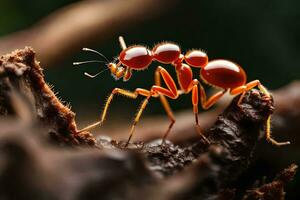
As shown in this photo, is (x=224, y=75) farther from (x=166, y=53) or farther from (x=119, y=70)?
(x=119, y=70)

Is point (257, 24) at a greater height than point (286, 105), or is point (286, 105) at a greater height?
point (257, 24)

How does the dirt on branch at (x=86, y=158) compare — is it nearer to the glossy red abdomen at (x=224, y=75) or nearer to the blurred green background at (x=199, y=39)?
the glossy red abdomen at (x=224, y=75)

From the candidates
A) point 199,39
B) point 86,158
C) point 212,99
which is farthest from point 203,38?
point 86,158

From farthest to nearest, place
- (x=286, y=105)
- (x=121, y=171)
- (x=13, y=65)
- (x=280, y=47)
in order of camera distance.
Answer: (x=280, y=47) → (x=286, y=105) → (x=13, y=65) → (x=121, y=171)

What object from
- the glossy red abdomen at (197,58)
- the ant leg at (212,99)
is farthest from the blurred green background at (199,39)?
the ant leg at (212,99)

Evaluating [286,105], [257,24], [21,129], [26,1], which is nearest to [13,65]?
[21,129]

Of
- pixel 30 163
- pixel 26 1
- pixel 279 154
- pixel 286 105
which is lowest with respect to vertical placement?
pixel 279 154

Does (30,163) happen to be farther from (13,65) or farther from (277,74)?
(277,74)

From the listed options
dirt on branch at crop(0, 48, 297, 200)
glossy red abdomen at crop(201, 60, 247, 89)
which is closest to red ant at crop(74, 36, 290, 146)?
glossy red abdomen at crop(201, 60, 247, 89)
